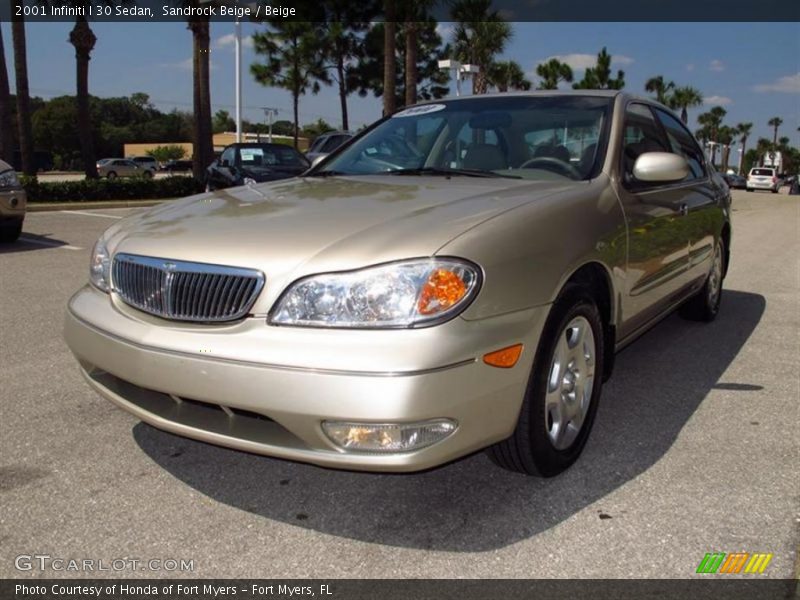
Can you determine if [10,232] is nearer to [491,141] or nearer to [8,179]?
[8,179]

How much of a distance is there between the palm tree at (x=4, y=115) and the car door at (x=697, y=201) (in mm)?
18488

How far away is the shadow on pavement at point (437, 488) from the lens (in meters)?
2.57

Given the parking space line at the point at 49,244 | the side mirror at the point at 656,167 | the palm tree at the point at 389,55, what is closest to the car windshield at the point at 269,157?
the palm tree at the point at 389,55

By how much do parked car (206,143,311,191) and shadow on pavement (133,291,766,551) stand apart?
1160 centimetres

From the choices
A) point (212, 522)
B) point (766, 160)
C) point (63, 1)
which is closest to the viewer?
point (212, 522)

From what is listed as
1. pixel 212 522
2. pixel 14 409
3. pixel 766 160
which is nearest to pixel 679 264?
pixel 212 522

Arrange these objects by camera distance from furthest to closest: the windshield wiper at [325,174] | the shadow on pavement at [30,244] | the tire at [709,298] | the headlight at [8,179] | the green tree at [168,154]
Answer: the green tree at [168,154], the shadow on pavement at [30,244], the headlight at [8,179], the tire at [709,298], the windshield wiper at [325,174]

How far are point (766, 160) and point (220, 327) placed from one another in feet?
486

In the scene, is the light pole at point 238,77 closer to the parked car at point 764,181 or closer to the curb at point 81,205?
the curb at point 81,205

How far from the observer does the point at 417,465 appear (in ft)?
7.57

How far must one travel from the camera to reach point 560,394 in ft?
9.45

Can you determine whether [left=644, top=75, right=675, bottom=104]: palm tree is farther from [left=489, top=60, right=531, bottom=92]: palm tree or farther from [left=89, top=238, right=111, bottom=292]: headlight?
[left=89, top=238, right=111, bottom=292]: headlight

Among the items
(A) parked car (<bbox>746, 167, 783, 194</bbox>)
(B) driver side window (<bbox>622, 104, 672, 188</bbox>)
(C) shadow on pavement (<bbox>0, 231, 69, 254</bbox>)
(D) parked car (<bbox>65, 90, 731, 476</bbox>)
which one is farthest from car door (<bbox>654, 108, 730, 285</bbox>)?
(A) parked car (<bbox>746, 167, 783, 194</bbox>)

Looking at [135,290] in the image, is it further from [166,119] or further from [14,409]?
[166,119]
